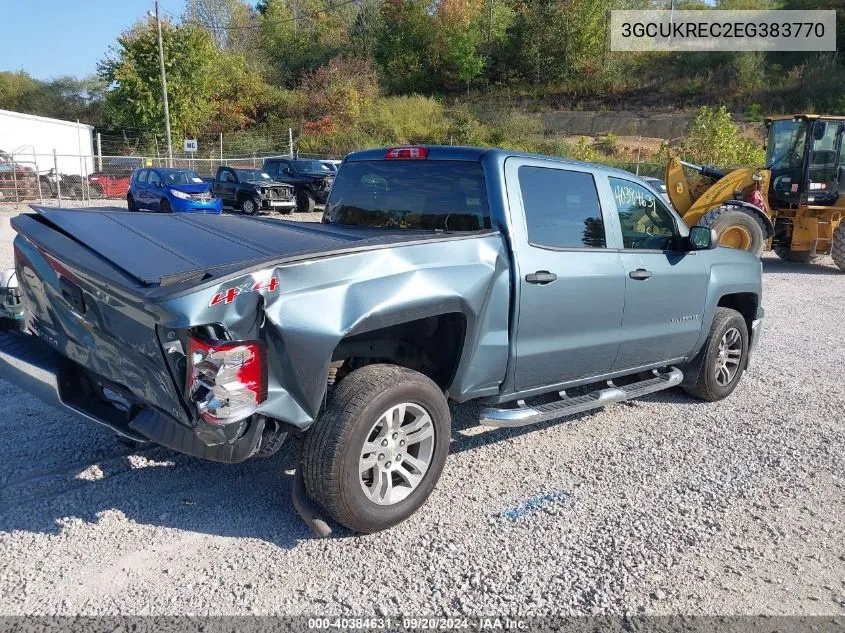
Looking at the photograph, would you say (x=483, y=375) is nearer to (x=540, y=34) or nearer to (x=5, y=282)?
(x=5, y=282)

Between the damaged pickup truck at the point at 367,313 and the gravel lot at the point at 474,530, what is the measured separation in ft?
1.09

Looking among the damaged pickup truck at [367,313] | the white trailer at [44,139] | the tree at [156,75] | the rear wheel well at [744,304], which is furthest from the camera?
Answer: the tree at [156,75]

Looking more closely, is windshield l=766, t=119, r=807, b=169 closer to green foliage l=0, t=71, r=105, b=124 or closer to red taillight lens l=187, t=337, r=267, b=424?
red taillight lens l=187, t=337, r=267, b=424

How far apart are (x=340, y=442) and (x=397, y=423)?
372 mm

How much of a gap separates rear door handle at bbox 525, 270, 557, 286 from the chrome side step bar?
74 cm

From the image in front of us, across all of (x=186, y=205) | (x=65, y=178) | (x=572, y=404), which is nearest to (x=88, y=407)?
(x=572, y=404)

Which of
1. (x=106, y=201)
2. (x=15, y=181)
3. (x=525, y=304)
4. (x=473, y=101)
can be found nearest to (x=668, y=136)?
(x=473, y=101)

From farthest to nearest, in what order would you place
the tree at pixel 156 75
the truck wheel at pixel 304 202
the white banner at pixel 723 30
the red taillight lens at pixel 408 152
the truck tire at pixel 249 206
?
the white banner at pixel 723 30, the tree at pixel 156 75, the truck wheel at pixel 304 202, the truck tire at pixel 249 206, the red taillight lens at pixel 408 152

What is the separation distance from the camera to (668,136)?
145 ft

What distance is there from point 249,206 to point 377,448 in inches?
759

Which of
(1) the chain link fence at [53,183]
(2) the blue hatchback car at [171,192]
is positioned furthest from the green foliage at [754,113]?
(2) the blue hatchback car at [171,192]

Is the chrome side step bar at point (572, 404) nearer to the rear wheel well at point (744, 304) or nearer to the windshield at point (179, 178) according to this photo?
the rear wheel well at point (744, 304)

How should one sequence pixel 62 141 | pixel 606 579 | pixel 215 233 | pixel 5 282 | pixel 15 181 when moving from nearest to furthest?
pixel 606 579
pixel 215 233
pixel 5 282
pixel 15 181
pixel 62 141

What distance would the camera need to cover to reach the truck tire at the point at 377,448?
3201 mm
